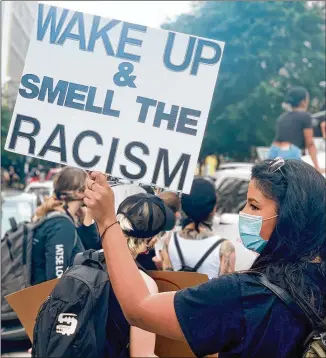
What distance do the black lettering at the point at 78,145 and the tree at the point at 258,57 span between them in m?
29.5

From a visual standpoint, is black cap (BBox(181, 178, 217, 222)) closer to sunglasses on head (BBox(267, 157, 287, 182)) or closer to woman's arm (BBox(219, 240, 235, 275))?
woman's arm (BBox(219, 240, 235, 275))

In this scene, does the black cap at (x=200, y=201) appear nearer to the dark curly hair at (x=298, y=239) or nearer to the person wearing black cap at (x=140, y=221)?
the person wearing black cap at (x=140, y=221)

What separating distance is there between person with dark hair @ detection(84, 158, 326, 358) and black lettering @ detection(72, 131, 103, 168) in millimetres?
384

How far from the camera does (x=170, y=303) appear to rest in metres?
2.31

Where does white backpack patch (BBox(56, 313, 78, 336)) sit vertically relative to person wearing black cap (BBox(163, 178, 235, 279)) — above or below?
below

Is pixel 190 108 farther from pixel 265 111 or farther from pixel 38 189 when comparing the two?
pixel 265 111

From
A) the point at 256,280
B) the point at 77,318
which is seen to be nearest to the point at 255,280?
the point at 256,280

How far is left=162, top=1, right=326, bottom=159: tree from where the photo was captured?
32688mm

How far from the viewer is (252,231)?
2512mm

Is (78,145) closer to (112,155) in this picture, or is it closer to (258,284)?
(112,155)

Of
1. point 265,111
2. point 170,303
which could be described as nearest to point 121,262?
point 170,303

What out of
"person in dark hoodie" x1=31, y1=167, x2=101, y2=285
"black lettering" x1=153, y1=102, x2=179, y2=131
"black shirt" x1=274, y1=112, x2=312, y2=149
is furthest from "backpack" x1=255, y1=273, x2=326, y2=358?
"black shirt" x1=274, y1=112, x2=312, y2=149

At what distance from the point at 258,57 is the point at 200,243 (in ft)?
94.9

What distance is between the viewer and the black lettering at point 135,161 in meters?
2.92
